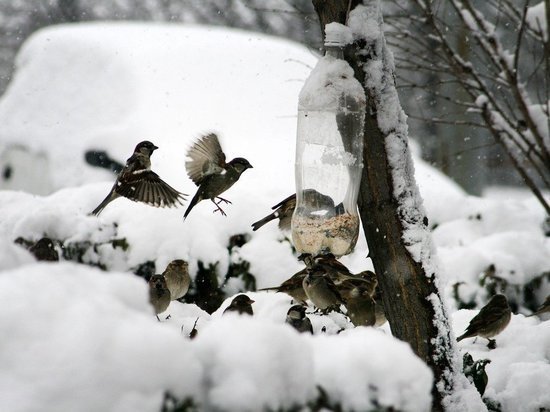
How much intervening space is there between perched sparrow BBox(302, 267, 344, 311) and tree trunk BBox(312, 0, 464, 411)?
1609mm

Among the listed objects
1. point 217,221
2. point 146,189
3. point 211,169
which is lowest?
point 217,221

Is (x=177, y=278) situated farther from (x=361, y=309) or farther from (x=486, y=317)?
(x=486, y=317)

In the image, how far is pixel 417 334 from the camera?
3.59 m

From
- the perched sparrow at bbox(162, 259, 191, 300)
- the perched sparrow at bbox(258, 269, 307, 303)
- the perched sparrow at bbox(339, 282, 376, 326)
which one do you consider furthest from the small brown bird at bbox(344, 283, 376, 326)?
the perched sparrow at bbox(162, 259, 191, 300)

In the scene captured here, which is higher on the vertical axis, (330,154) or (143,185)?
(330,154)

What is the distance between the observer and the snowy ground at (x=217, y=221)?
5.56 feet

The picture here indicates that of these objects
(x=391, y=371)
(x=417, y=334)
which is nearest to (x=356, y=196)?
(x=417, y=334)

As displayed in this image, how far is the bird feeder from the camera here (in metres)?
3.64

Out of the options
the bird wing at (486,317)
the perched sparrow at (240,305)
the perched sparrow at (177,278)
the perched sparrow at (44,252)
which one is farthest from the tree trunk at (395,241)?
the perched sparrow at (44,252)

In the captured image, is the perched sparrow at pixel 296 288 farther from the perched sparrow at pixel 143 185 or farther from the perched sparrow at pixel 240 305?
the perched sparrow at pixel 143 185

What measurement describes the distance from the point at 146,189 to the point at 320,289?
53.4 inches

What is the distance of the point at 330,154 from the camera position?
4.21 m

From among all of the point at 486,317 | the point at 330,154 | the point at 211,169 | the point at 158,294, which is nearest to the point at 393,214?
the point at 330,154

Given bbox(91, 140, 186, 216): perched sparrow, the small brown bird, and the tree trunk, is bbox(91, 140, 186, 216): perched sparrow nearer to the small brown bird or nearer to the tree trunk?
the small brown bird
